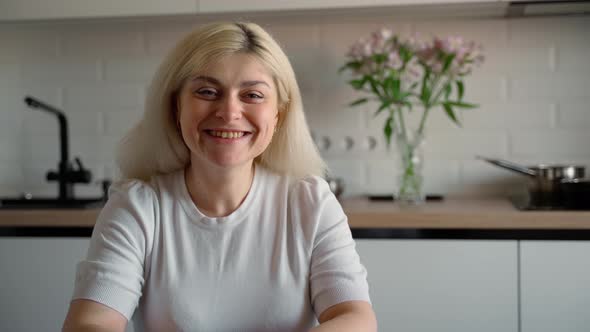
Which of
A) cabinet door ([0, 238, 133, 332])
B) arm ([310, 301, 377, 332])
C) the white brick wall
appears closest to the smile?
arm ([310, 301, 377, 332])

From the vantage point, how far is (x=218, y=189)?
1485 mm

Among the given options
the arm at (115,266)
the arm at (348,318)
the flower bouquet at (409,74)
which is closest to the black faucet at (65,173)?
the flower bouquet at (409,74)

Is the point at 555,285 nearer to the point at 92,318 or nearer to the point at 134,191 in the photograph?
the point at 134,191

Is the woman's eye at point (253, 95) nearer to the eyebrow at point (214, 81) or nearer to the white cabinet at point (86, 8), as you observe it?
the eyebrow at point (214, 81)

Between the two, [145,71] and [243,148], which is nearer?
[243,148]

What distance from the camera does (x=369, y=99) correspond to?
263 centimetres

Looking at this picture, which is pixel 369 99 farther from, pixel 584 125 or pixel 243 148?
pixel 243 148

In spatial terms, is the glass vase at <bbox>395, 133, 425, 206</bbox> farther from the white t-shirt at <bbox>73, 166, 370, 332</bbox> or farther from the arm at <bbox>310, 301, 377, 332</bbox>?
the arm at <bbox>310, 301, 377, 332</bbox>

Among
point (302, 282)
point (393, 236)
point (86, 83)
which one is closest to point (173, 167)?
point (302, 282)

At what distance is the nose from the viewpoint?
1.37m

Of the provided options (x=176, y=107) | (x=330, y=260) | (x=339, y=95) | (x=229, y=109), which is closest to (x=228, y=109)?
(x=229, y=109)

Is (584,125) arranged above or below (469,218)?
above

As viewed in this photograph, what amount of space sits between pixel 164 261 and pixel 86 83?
1688mm

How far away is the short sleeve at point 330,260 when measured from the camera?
1.37m
